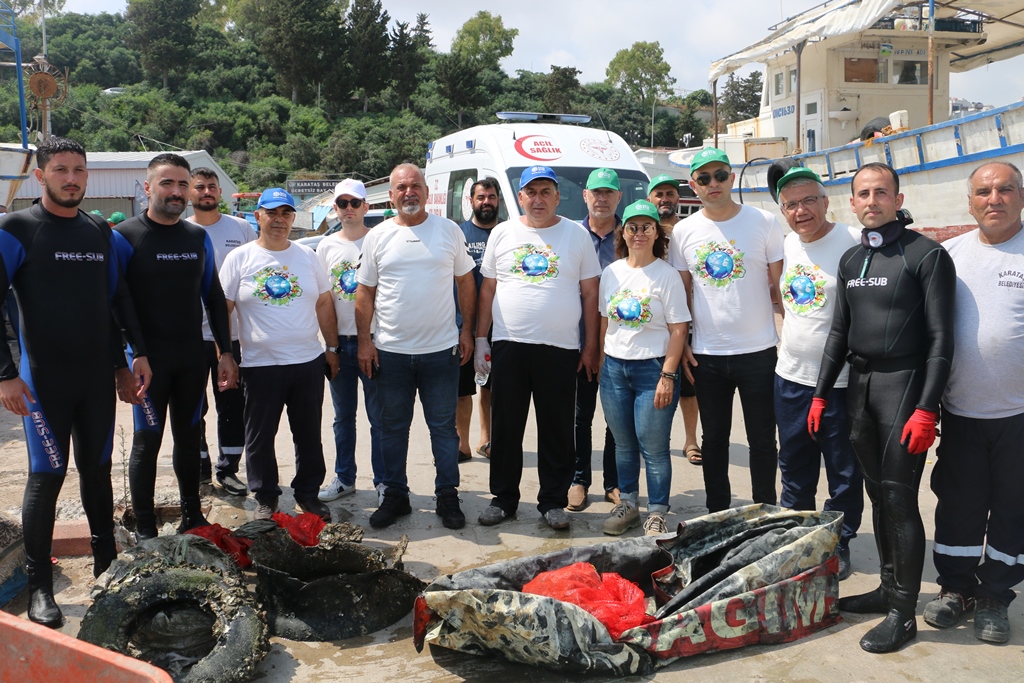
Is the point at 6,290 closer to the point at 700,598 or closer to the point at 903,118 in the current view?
the point at 700,598

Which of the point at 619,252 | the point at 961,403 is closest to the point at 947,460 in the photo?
the point at 961,403

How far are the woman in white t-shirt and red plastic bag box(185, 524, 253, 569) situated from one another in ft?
6.72

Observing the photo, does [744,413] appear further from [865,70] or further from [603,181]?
[865,70]

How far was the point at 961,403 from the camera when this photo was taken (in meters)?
3.51

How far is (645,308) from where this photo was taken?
4.59 m

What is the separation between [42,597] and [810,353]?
3.98 m

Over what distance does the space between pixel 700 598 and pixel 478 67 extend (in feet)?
216

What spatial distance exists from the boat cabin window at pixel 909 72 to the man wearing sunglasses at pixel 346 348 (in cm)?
2116

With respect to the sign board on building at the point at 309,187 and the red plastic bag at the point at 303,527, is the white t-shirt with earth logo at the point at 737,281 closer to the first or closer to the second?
the red plastic bag at the point at 303,527

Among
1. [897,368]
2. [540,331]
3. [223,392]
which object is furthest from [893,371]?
[223,392]

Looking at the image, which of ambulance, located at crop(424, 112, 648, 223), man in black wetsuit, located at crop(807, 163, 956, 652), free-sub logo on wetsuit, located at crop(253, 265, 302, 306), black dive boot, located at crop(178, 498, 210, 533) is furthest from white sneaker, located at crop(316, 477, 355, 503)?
ambulance, located at crop(424, 112, 648, 223)

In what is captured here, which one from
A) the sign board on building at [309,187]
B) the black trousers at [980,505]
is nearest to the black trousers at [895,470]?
the black trousers at [980,505]

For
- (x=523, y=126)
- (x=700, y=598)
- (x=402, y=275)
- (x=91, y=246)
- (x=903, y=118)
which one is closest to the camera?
(x=700, y=598)

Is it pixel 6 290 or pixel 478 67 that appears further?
pixel 478 67
